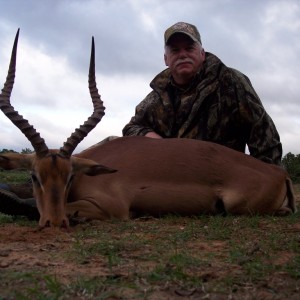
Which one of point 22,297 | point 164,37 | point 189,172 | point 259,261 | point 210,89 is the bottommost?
point 22,297

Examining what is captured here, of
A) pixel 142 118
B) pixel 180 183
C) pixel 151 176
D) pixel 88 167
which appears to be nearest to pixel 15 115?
pixel 88 167

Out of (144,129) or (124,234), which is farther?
(144,129)

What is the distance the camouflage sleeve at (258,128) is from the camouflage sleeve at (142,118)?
1.34 metres

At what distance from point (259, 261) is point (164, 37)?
5.67 m

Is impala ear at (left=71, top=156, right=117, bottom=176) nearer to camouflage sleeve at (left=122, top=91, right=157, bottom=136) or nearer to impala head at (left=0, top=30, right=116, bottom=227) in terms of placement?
impala head at (left=0, top=30, right=116, bottom=227)

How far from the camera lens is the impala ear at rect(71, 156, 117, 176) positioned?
5.91 m

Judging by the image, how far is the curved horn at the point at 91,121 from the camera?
5.89 m

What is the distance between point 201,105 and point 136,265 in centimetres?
486

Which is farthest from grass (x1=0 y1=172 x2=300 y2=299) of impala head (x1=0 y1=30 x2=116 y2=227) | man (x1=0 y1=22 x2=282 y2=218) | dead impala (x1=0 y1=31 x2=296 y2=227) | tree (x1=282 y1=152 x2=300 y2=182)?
tree (x1=282 y1=152 x2=300 y2=182)

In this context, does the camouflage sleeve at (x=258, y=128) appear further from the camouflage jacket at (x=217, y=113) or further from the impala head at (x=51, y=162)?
the impala head at (x=51, y=162)

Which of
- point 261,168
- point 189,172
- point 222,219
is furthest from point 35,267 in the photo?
point 261,168

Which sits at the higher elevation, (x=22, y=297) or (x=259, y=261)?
(x=259, y=261)

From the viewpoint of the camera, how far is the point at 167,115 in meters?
8.05

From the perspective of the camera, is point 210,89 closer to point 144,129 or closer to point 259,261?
point 144,129
